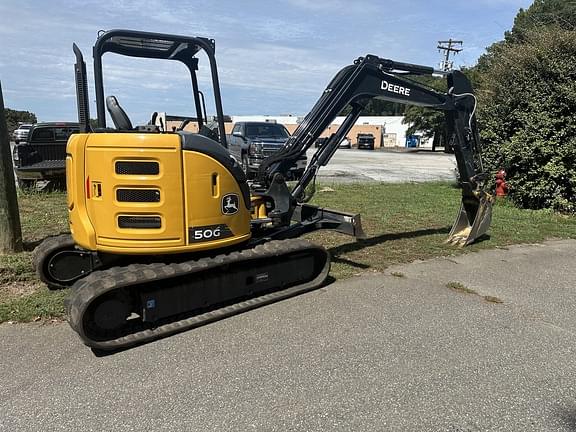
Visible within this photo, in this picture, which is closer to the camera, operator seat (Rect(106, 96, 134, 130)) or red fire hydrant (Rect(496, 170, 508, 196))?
operator seat (Rect(106, 96, 134, 130))

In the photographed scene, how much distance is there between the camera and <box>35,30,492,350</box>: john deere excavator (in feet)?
14.0

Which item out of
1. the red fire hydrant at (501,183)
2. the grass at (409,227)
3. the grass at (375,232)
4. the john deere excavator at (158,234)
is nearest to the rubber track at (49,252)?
the john deere excavator at (158,234)

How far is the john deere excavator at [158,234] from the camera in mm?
4273

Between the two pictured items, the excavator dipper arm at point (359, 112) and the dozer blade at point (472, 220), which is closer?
the excavator dipper arm at point (359, 112)

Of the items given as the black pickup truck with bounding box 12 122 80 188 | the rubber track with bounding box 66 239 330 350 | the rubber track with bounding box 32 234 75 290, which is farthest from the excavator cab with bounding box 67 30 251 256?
the black pickup truck with bounding box 12 122 80 188

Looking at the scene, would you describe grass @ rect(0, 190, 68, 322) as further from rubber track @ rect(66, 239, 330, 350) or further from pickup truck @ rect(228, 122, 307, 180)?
pickup truck @ rect(228, 122, 307, 180)

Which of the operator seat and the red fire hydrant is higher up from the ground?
the operator seat

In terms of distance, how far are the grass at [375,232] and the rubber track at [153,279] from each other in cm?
102

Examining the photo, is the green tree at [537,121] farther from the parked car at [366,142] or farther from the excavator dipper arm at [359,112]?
the parked car at [366,142]

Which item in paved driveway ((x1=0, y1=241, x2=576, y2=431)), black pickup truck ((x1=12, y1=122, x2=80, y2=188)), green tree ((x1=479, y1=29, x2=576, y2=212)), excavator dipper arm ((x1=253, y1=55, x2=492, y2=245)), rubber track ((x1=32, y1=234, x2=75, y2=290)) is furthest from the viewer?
black pickup truck ((x1=12, y1=122, x2=80, y2=188))

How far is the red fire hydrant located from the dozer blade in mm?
3879

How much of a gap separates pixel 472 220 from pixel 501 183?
4.12 meters

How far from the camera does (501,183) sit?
472 inches

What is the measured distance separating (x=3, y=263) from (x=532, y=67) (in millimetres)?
12142
